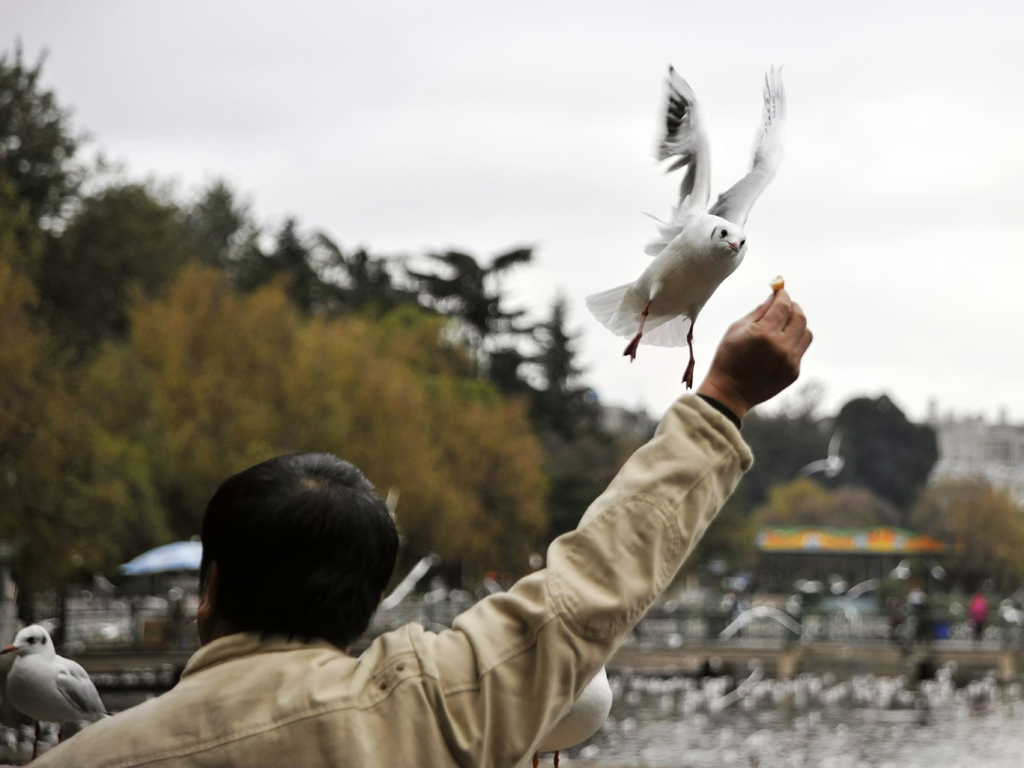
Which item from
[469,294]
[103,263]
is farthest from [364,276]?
[103,263]

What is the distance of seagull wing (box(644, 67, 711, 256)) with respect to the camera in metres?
3.20

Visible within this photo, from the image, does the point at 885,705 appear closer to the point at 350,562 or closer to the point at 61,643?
the point at 61,643

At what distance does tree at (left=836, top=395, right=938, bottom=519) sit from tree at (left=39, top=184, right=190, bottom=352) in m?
55.6

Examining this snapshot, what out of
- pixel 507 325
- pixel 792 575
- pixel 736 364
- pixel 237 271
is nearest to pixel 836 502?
pixel 792 575

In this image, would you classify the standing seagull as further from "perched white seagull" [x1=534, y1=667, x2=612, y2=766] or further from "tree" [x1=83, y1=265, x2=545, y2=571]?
"tree" [x1=83, y1=265, x2=545, y2=571]

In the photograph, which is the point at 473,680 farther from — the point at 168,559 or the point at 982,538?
the point at 982,538

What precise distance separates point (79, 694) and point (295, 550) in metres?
3.42

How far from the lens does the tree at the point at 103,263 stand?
30.4 meters

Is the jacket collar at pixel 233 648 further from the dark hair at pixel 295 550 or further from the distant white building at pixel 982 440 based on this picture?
the distant white building at pixel 982 440

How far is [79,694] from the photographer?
4621 mm

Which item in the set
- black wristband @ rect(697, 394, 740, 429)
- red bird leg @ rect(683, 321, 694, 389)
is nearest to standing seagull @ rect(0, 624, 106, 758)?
red bird leg @ rect(683, 321, 694, 389)

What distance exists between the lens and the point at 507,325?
5059cm

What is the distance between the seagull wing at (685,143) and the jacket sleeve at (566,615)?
175 cm

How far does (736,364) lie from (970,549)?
158 ft
